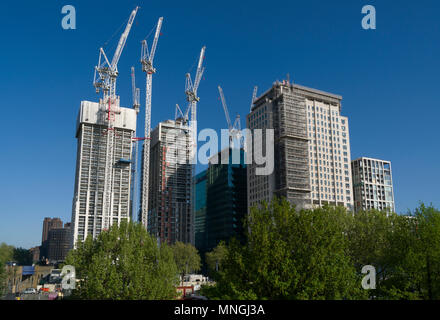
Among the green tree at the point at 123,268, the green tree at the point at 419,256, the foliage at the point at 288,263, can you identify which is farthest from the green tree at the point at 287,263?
the green tree at the point at 123,268

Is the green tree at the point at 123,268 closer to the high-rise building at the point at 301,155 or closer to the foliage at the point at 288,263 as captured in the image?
the foliage at the point at 288,263

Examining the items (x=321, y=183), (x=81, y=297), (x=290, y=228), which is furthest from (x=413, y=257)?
(x=321, y=183)

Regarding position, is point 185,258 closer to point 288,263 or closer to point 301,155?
point 301,155

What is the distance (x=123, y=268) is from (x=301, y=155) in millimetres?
141673

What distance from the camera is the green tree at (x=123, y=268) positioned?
4712cm

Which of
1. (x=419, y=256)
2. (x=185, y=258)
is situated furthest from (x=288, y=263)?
(x=185, y=258)

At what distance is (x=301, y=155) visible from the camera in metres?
180

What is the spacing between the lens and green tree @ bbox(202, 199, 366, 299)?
32.9 metres

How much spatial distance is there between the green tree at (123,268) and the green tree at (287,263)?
12.5 metres

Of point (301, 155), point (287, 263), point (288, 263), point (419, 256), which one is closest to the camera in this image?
point (287, 263)

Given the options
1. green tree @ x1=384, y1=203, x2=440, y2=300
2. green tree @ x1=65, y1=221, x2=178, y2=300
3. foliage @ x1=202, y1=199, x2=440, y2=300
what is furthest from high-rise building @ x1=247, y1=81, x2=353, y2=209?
foliage @ x1=202, y1=199, x2=440, y2=300

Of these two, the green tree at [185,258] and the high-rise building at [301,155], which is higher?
the high-rise building at [301,155]
